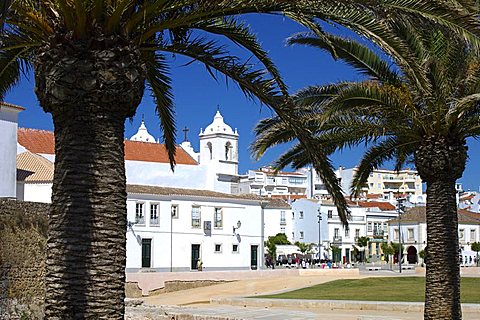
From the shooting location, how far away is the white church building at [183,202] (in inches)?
1826

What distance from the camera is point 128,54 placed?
7.64 meters

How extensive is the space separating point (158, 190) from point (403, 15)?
4266 cm

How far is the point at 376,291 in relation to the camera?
90.9ft

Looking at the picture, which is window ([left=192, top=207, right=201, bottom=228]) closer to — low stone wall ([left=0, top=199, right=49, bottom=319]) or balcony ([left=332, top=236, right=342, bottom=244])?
low stone wall ([left=0, top=199, right=49, bottom=319])

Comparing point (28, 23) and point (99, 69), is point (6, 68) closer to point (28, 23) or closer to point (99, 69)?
point (28, 23)

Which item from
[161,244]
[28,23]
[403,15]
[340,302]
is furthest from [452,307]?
[161,244]

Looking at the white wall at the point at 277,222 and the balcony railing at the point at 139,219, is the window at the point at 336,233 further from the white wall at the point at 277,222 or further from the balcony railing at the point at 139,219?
the balcony railing at the point at 139,219

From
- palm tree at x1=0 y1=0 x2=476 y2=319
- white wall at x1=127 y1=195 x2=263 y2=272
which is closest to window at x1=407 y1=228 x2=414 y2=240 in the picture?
white wall at x1=127 y1=195 x2=263 y2=272

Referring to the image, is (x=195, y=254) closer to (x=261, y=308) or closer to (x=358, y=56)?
(x=261, y=308)

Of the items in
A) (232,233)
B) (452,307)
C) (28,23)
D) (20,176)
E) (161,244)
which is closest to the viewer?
(28,23)

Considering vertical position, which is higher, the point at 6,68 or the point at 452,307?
the point at 6,68

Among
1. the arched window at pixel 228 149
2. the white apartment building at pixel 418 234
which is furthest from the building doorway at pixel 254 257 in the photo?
the white apartment building at pixel 418 234

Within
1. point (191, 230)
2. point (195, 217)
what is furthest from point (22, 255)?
point (195, 217)

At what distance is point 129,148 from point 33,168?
12987mm
